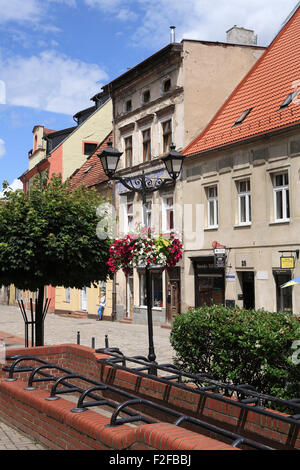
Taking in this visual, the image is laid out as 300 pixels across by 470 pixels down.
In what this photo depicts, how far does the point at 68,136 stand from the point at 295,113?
23.5 meters

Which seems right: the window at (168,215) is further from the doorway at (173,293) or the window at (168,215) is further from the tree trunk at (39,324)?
the tree trunk at (39,324)

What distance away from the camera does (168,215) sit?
25391mm

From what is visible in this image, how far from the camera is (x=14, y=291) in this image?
49469mm

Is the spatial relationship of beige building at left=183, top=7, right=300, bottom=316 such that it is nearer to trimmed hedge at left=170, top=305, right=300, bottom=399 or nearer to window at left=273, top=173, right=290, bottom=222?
window at left=273, top=173, right=290, bottom=222

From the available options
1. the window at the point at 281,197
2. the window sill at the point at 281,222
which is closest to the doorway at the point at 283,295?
the window sill at the point at 281,222

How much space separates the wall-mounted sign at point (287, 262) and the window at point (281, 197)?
1300mm

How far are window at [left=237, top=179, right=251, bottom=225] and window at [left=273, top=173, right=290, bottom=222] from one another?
1392mm

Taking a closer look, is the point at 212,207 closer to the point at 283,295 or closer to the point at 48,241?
the point at 283,295

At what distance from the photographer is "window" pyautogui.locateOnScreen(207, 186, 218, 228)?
22.0m

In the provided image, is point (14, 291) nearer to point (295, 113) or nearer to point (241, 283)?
point (241, 283)

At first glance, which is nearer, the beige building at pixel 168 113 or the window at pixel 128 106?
the beige building at pixel 168 113

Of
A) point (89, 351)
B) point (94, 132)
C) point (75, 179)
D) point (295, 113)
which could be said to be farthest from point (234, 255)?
point (94, 132)

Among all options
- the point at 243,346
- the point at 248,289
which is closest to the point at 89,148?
the point at 248,289

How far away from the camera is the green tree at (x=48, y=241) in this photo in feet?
44.2
